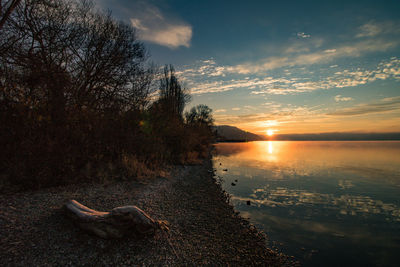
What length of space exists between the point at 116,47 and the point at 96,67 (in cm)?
218

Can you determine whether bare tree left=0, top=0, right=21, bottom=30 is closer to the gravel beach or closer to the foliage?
the foliage

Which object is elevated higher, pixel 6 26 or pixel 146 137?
pixel 6 26

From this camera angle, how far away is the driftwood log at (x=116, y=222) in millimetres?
3758

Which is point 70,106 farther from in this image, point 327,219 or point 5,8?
point 327,219

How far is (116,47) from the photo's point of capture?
533 inches

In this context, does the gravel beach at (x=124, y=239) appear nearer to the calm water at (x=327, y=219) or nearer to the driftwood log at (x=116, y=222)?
the driftwood log at (x=116, y=222)

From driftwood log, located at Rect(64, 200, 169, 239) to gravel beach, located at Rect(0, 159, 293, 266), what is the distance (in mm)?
145

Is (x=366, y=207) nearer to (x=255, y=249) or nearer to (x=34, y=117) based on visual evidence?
(x=255, y=249)

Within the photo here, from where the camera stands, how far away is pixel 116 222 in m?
3.78

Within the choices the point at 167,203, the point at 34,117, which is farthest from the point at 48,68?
the point at 167,203

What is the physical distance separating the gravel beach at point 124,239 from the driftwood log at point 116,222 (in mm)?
145

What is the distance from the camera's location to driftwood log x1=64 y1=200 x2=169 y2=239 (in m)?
3.76

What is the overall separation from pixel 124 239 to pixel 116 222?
41cm

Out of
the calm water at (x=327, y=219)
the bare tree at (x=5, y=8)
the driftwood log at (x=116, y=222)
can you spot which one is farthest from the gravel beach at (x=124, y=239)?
the bare tree at (x=5, y=8)
